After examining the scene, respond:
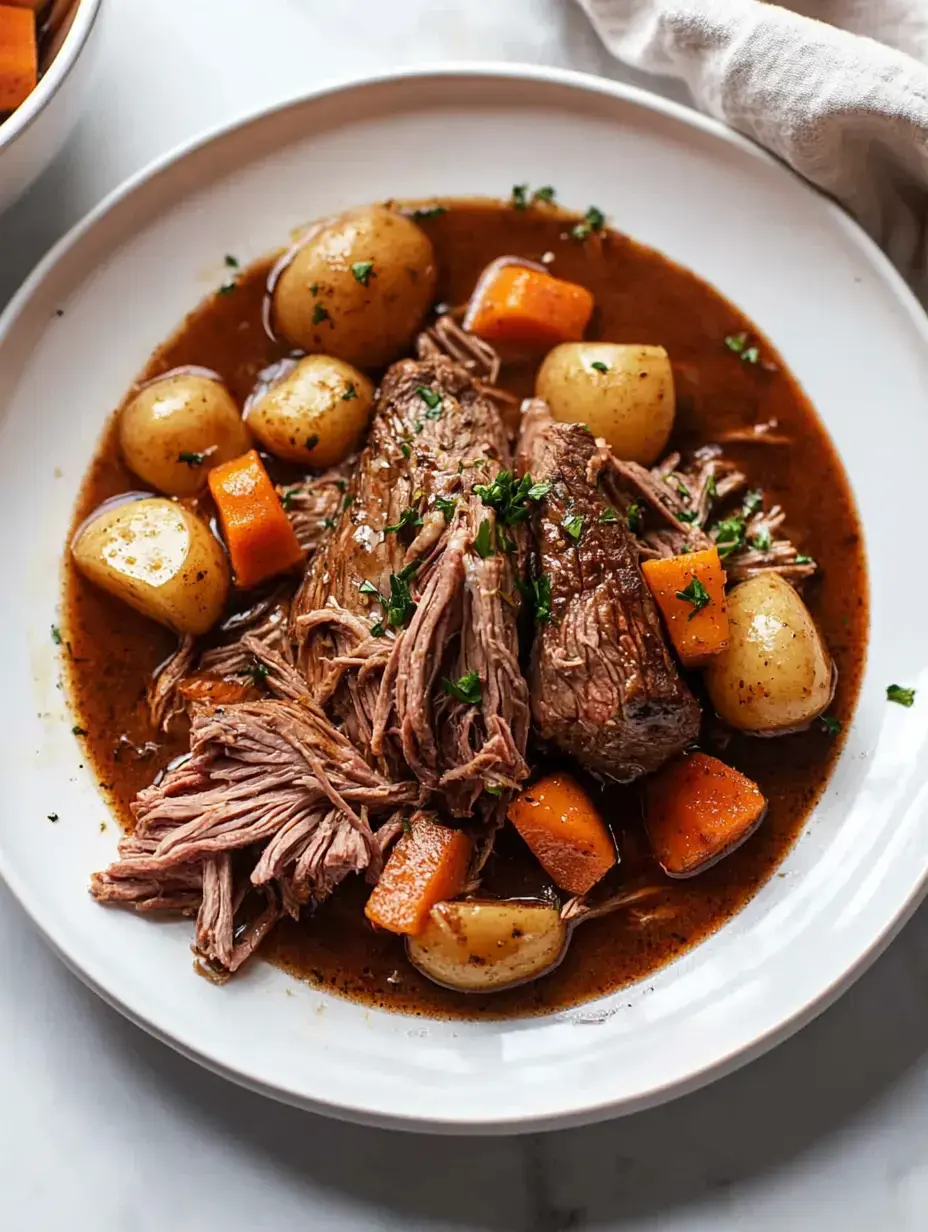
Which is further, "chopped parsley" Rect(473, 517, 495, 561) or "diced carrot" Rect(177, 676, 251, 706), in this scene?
"diced carrot" Rect(177, 676, 251, 706)

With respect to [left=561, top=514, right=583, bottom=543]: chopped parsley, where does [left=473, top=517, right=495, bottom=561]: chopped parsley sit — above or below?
below

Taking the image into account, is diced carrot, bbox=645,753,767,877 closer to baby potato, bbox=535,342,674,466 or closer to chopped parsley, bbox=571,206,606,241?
baby potato, bbox=535,342,674,466

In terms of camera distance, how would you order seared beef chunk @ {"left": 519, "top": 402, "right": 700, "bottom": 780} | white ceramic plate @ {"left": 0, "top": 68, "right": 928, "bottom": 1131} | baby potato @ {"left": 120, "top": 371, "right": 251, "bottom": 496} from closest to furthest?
seared beef chunk @ {"left": 519, "top": 402, "right": 700, "bottom": 780}
white ceramic plate @ {"left": 0, "top": 68, "right": 928, "bottom": 1131}
baby potato @ {"left": 120, "top": 371, "right": 251, "bottom": 496}

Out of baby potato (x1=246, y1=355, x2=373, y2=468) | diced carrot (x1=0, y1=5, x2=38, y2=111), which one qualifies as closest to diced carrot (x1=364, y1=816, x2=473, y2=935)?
baby potato (x1=246, y1=355, x2=373, y2=468)

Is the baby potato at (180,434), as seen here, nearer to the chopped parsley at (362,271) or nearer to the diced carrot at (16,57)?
the chopped parsley at (362,271)

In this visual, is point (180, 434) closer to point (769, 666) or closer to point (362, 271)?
point (362, 271)

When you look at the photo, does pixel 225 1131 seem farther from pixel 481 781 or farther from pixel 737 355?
pixel 737 355

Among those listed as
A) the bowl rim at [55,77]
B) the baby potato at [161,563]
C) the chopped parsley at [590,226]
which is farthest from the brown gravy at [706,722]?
the bowl rim at [55,77]
